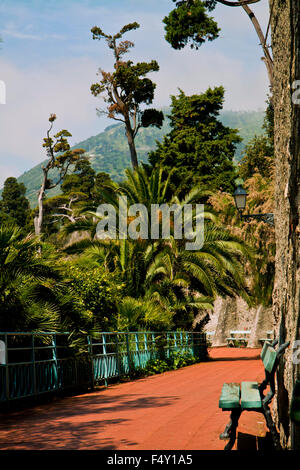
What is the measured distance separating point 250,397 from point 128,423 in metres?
2.79

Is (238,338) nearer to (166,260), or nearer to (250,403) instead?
(166,260)

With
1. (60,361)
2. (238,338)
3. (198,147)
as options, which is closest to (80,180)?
(198,147)

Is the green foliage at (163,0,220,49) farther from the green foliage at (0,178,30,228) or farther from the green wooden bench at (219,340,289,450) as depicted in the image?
the green foliage at (0,178,30,228)

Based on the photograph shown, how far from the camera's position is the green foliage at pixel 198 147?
36406mm

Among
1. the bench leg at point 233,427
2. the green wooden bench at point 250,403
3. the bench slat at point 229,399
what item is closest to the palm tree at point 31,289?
the bench slat at point 229,399

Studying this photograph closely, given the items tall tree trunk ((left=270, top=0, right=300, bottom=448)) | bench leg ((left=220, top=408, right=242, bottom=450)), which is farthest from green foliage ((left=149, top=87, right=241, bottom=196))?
bench leg ((left=220, top=408, right=242, bottom=450))

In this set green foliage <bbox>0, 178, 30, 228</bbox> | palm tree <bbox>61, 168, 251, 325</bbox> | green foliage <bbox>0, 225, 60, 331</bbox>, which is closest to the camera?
green foliage <bbox>0, 225, 60, 331</bbox>

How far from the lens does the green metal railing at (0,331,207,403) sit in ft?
30.0

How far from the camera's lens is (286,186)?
5285 millimetres

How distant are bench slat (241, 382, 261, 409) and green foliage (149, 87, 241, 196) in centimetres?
2908

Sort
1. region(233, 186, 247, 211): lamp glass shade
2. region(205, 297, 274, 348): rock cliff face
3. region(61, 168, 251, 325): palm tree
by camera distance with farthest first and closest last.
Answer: region(205, 297, 274, 348): rock cliff face, region(61, 168, 251, 325): palm tree, region(233, 186, 247, 211): lamp glass shade

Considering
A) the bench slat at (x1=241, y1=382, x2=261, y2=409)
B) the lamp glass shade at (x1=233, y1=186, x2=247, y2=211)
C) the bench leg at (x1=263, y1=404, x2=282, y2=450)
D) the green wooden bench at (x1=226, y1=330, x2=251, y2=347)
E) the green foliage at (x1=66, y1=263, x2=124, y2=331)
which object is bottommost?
the green wooden bench at (x1=226, y1=330, x2=251, y2=347)

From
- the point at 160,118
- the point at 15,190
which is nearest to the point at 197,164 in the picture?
the point at 160,118

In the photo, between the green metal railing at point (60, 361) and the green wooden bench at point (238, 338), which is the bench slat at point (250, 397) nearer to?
the green metal railing at point (60, 361)
